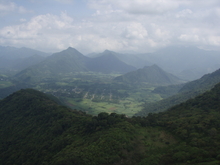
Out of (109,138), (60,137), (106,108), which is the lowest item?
(106,108)

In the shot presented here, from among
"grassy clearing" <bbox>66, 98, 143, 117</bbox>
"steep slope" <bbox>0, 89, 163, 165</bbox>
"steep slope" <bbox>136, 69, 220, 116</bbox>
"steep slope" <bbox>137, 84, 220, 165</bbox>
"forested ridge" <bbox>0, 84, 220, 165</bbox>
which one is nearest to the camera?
"steep slope" <bbox>137, 84, 220, 165</bbox>

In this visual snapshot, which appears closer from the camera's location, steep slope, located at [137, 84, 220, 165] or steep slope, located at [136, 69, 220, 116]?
steep slope, located at [137, 84, 220, 165]

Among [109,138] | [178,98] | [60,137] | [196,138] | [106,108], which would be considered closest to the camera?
[196,138]

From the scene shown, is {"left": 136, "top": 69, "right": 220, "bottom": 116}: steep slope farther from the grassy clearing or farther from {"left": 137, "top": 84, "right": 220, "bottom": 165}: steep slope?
{"left": 137, "top": 84, "right": 220, "bottom": 165}: steep slope

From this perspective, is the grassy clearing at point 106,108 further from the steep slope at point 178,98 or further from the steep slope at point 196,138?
the steep slope at point 196,138

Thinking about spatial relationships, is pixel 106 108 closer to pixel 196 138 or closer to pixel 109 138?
pixel 109 138

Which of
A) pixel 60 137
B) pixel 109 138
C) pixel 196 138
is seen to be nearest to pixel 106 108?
pixel 60 137

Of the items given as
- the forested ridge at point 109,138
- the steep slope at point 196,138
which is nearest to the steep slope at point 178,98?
the forested ridge at point 109,138

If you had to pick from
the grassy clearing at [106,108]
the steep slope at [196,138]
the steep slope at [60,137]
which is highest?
the steep slope at [196,138]

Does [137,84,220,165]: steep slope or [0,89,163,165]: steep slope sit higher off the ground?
[137,84,220,165]: steep slope

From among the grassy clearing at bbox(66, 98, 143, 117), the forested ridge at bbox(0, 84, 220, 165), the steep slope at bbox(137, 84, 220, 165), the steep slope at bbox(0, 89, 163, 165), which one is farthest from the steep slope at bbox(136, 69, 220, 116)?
the steep slope at bbox(0, 89, 163, 165)
